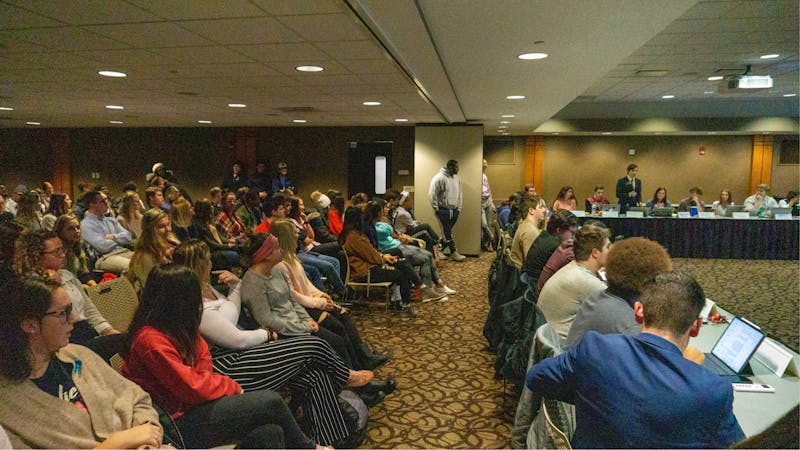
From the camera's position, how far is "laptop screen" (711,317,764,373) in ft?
7.38

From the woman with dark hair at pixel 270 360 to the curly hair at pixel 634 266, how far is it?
5.33ft

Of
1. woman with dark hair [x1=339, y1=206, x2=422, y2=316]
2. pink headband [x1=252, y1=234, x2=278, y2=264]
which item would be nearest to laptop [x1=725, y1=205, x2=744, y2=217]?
woman with dark hair [x1=339, y1=206, x2=422, y2=316]

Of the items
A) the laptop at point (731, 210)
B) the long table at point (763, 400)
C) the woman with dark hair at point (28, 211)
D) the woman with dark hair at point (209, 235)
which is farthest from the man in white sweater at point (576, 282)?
the laptop at point (731, 210)

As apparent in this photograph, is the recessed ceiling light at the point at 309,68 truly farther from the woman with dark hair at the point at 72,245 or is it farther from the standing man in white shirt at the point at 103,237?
the standing man in white shirt at the point at 103,237

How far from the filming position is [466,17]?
9.80 ft

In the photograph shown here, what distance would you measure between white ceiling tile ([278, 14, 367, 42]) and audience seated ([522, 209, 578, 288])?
2.12 meters

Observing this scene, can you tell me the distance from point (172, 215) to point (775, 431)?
600cm

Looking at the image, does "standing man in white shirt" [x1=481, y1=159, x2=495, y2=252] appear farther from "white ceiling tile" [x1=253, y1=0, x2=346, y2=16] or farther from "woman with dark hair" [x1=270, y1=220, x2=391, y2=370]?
"white ceiling tile" [x1=253, y1=0, x2=346, y2=16]

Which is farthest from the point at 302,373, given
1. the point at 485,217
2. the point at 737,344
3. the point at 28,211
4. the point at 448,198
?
the point at 485,217

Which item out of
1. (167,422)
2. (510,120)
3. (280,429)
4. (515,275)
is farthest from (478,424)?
(510,120)

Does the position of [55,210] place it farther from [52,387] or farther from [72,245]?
[52,387]

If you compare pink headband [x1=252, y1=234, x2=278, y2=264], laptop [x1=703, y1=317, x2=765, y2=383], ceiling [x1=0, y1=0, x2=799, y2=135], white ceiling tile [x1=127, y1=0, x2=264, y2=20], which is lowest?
laptop [x1=703, y1=317, x2=765, y2=383]

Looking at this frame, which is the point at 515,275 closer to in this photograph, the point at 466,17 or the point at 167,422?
the point at 466,17

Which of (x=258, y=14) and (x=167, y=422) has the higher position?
(x=258, y=14)
